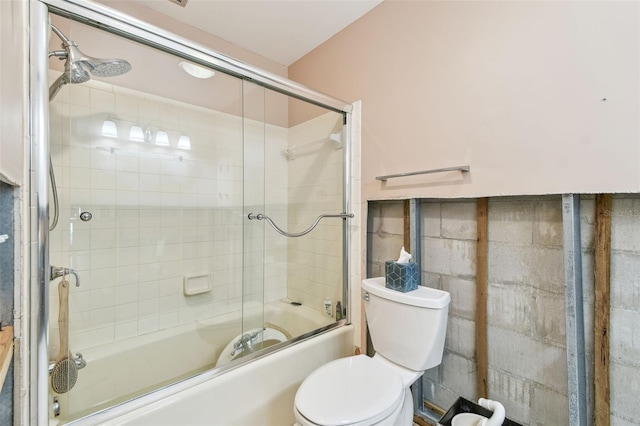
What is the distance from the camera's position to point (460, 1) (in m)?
1.34

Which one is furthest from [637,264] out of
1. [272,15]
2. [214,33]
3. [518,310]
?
[214,33]

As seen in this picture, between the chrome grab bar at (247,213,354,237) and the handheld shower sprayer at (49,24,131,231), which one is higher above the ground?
the handheld shower sprayer at (49,24,131,231)

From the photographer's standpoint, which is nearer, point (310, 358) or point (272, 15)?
point (310, 358)

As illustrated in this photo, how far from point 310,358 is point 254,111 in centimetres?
152

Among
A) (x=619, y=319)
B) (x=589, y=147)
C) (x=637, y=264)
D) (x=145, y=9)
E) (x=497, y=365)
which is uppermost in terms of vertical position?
(x=145, y=9)

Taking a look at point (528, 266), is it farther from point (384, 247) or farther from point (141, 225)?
point (141, 225)

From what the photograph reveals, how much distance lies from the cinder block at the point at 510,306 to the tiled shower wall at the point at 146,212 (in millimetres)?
1308

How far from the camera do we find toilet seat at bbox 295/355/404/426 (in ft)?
3.32

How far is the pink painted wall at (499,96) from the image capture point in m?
0.96

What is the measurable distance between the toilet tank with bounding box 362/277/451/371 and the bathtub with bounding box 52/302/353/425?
1.51 ft

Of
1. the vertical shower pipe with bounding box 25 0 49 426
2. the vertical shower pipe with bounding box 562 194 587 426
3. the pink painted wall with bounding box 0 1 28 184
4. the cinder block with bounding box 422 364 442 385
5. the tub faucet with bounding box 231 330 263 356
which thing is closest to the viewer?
the pink painted wall with bounding box 0 1 28 184

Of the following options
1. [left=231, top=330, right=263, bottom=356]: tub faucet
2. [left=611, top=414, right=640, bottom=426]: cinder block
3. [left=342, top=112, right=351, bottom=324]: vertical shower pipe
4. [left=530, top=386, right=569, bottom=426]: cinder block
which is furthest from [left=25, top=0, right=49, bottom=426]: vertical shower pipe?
[left=611, top=414, right=640, bottom=426]: cinder block

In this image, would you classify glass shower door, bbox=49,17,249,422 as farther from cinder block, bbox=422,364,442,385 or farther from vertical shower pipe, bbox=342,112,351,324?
cinder block, bbox=422,364,442,385

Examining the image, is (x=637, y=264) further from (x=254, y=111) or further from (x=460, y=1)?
(x=254, y=111)
